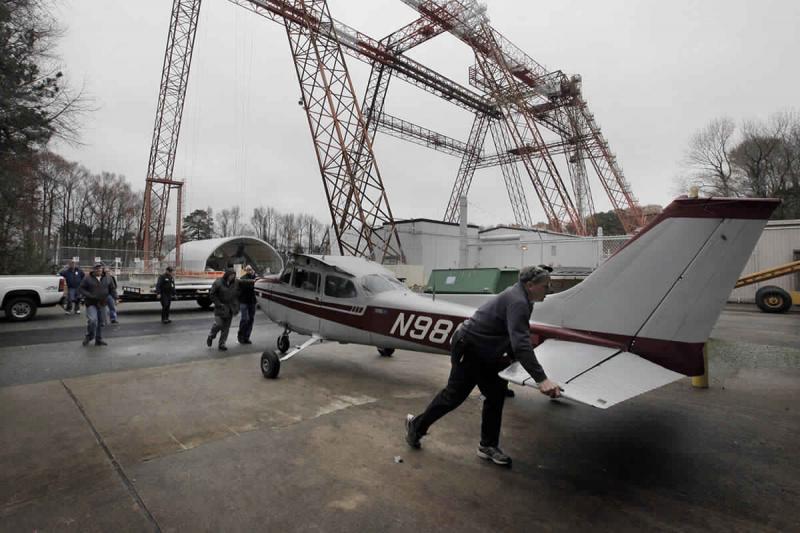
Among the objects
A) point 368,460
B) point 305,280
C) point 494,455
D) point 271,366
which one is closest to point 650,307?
point 494,455

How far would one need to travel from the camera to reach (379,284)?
601 cm

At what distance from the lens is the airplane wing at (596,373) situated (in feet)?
8.71

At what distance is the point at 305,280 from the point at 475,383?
433cm

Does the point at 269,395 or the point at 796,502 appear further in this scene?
the point at 269,395

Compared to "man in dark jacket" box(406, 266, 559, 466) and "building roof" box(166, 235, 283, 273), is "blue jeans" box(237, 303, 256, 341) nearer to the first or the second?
"man in dark jacket" box(406, 266, 559, 466)

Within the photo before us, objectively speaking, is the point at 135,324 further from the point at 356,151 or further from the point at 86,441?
the point at 356,151

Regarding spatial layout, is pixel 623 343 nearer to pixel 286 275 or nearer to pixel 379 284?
pixel 379 284

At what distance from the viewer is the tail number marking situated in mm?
4801

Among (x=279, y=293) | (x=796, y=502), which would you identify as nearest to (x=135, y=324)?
(x=279, y=293)

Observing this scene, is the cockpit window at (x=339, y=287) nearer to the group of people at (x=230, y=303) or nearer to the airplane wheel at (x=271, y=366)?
the airplane wheel at (x=271, y=366)

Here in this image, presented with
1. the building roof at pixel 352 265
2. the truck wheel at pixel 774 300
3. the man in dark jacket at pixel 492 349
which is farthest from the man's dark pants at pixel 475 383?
the truck wheel at pixel 774 300

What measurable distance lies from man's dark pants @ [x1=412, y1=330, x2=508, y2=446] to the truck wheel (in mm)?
18298

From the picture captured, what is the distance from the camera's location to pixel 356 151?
69.3 ft

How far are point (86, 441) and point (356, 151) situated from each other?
19291 mm
